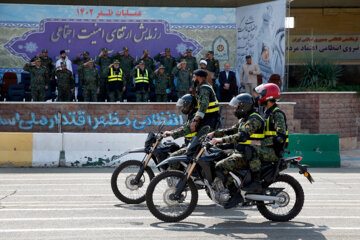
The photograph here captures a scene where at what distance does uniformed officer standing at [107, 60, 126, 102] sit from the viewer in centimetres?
2005

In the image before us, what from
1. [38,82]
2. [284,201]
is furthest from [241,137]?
[38,82]

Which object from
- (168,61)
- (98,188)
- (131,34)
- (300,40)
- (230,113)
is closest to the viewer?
(98,188)

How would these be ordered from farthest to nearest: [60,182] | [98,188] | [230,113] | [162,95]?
[162,95], [230,113], [60,182], [98,188]

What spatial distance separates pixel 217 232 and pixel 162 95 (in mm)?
13273

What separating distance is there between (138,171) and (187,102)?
1.37m

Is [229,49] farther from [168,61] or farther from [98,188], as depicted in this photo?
[98,188]

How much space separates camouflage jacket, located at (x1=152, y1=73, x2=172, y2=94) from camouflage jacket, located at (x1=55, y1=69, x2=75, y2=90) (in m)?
2.88

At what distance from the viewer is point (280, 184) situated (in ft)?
26.5

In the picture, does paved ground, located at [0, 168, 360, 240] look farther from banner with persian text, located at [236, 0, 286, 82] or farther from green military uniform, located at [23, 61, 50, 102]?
banner with persian text, located at [236, 0, 286, 82]

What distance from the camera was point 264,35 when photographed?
73.1 ft

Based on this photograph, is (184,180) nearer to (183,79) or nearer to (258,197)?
(258,197)

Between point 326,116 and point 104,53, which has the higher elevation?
point 104,53

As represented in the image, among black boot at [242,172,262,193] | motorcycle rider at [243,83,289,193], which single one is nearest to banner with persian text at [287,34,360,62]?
motorcycle rider at [243,83,289,193]

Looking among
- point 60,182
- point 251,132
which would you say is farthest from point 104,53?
point 251,132
